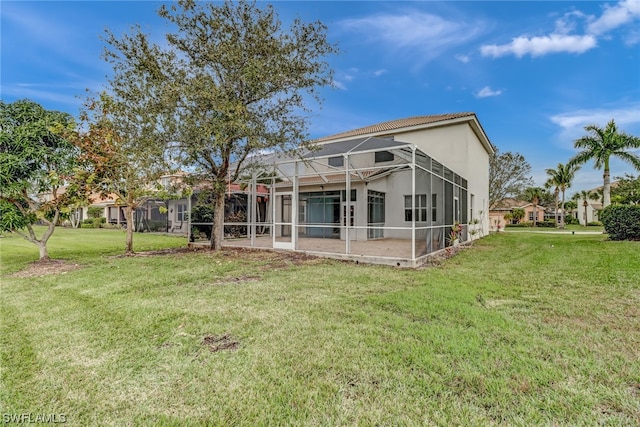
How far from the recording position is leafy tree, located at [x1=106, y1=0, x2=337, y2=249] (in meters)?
9.11

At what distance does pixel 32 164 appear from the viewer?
843 cm

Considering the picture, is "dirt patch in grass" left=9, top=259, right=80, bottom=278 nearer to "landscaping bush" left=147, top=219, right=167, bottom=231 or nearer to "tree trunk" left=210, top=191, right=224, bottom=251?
"tree trunk" left=210, top=191, right=224, bottom=251

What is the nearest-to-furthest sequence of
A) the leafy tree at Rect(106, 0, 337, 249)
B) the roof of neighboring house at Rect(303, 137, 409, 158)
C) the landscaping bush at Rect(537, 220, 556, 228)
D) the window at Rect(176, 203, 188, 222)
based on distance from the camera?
1. the leafy tree at Rect(106, 0, 337, 249)
2. the roof of neighboring house at Rect(303, 137, 409, 158)
3. the window at Rect(176, 203, 188, 222)
4. the landscaping bush at Rect(537, 220, 556, 228)

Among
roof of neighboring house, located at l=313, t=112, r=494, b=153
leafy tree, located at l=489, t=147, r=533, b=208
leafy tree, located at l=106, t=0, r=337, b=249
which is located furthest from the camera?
leafy tree, located at l=489, t=147, r=533, b=208

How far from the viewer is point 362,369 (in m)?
2.86

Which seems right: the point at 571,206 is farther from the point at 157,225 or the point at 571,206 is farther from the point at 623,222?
the point at 157,225

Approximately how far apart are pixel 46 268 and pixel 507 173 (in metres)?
35.4

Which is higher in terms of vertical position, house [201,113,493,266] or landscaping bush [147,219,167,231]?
house [201,113,493,266]

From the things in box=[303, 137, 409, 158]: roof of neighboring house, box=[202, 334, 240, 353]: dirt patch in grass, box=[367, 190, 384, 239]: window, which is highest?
box=[303, 137, 409, 158]: roof of neighboring house

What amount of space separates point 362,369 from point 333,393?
46 cm

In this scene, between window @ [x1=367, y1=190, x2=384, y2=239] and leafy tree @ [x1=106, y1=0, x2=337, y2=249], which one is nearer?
leafy tree @ [x1=106, y1=0, x2=337, y2=249]

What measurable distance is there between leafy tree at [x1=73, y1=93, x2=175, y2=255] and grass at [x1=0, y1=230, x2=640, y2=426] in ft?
14.5

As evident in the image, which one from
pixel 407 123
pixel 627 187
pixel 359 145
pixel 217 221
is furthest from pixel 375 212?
pixel 627 187

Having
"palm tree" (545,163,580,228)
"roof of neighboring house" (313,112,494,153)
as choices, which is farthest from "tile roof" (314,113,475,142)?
"palm tree" (545,163,580,228)
